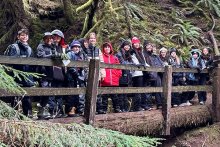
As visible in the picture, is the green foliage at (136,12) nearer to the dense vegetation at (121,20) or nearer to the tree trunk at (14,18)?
the dense vegetation at (121,20)

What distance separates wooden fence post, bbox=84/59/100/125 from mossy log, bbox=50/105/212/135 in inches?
5.4

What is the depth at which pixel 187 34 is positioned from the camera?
16953mm

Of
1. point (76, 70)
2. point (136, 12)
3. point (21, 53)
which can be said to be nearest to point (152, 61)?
point (76, 70)

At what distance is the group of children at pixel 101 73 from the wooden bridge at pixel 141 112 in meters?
Result: 0.28

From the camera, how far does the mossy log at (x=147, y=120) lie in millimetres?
7050

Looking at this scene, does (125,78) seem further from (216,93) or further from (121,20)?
(121,20)

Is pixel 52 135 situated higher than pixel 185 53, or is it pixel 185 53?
pixel 185 53

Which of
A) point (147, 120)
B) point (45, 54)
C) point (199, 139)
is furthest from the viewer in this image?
point (199, 139)

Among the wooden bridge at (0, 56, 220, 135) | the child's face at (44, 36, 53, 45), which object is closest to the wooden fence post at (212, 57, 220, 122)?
the wooden bridge at (0, 56, 220, 135)

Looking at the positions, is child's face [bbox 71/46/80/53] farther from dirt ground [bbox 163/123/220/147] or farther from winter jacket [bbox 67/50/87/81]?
dirt ground [bbox 163/123/220/147]

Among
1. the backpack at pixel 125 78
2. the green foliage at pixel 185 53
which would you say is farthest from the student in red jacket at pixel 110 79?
the green foliage at pixel 185 53

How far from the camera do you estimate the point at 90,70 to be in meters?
6.56

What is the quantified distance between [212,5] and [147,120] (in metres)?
13.1

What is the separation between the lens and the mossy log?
7050 mm
